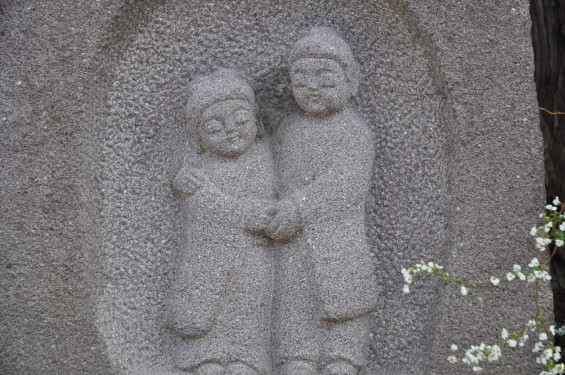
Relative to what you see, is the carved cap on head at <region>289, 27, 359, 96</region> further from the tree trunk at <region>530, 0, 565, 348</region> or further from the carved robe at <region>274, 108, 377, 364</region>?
the tree trunk at <region>530, 0, 565, 348</region>

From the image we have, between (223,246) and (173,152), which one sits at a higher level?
(173,152)

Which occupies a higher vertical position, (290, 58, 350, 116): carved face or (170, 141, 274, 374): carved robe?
(290, 58, 350, 116): carved face

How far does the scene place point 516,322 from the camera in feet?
6.95

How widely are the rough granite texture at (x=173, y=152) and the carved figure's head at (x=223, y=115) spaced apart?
0.32 ft

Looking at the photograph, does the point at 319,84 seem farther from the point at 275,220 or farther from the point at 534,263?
the point at 534,263

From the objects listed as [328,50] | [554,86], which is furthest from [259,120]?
[554,86]

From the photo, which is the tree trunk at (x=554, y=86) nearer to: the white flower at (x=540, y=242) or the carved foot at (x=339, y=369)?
the white flower at (x=540, y=242)

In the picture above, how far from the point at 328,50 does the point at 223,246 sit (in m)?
0.56

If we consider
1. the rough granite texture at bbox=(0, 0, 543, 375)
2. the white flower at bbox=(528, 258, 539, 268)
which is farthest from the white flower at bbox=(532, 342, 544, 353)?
the white flower at bbox=(528, 258, 539, 268)

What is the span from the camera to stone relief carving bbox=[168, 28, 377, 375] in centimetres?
212

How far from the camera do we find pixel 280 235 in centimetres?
215

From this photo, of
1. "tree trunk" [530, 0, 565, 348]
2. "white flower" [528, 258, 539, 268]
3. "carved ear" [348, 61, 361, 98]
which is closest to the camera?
"white flower" [528, 258, 539, 268]

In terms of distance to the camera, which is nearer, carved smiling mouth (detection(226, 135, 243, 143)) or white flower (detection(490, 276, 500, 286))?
white flower (detection(490, 276, 500, 286))

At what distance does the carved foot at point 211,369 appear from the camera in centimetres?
211
